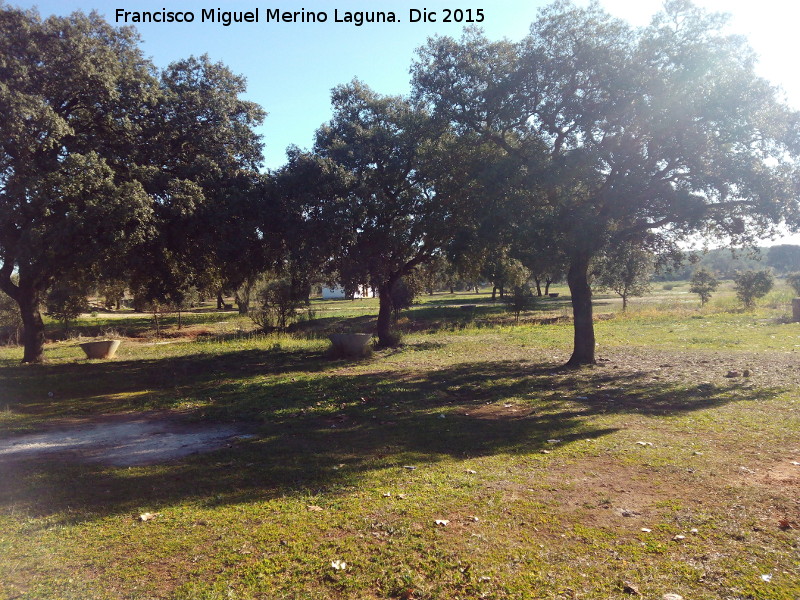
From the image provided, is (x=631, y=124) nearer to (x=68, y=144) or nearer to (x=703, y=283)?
(x=68, y=144)

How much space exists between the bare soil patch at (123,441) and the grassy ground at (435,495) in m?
0.40

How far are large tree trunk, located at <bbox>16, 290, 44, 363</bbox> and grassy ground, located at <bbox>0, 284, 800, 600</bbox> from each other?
17.2 ft

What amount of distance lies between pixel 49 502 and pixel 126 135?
1273cm

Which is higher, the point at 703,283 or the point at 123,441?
the point at 703,283

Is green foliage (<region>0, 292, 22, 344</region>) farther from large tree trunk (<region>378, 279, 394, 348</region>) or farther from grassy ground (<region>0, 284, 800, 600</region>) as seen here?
large tree trunk (<region>378, 279, 394, 348</region>)

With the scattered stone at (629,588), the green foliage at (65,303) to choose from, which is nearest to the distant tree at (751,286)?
the scattered stone at (629,588)

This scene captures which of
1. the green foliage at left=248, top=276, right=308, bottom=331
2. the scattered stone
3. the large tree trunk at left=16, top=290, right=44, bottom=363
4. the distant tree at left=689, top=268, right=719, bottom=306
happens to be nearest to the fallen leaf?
the scattered stone

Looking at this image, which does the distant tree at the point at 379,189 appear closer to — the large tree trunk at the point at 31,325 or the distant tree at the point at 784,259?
the large tree trunk at the point at 31,325

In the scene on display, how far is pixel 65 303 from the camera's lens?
28641mm

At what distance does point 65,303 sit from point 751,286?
1487 inches

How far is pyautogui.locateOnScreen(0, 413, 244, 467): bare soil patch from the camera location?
302 inches

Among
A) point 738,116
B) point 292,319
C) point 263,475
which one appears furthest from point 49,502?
point 292,319

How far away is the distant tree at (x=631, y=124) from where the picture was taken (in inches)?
495

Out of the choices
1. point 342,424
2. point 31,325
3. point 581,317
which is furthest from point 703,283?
point 31,325
